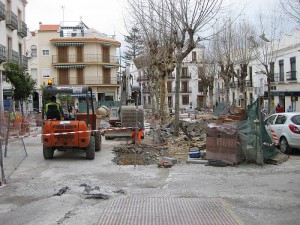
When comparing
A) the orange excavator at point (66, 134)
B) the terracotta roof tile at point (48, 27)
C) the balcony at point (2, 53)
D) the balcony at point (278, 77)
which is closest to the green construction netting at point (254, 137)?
the orange excavator at point (66, 134)

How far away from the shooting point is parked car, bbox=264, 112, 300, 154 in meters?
13.4

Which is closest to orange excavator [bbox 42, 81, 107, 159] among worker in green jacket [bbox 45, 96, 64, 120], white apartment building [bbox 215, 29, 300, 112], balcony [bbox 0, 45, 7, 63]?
worker in green jacket [bbox 45, 96, 64, 120]

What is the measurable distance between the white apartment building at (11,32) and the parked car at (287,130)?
16844 millimetres

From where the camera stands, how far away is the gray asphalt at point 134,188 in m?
6.48

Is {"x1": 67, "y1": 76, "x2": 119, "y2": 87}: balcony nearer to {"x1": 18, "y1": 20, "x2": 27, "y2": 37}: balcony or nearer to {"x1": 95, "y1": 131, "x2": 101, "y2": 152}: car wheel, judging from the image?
{"x1": 18, "y1": 20, "x2": 27, "y2": 37}: balcony

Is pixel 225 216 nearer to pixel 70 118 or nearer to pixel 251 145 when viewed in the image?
pixel 251 145

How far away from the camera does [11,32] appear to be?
30422mm

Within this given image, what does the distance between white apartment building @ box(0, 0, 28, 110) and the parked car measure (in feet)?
55.3

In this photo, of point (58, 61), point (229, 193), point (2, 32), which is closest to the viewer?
point (229, 193)

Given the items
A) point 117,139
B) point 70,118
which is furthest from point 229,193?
point 117,139

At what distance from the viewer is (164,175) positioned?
9914 mm

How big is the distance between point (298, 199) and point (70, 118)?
7967mm

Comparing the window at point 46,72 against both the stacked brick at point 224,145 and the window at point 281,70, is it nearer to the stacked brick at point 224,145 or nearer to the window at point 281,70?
the window at point 281,70

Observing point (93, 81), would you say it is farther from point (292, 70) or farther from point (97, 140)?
point (97, 140)
